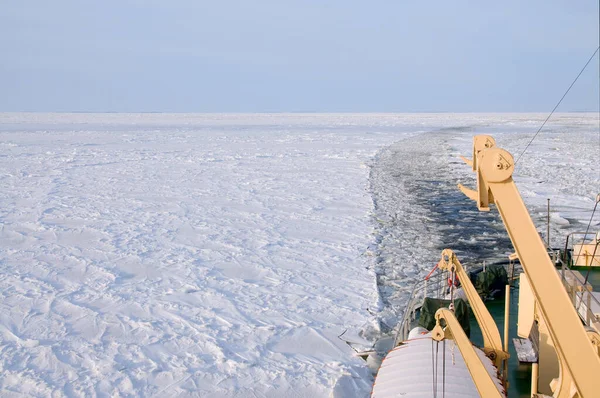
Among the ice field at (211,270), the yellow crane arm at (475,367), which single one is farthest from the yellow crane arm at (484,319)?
the yellow crane arm at (475,367)

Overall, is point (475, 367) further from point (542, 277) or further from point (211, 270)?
point (211, 270)

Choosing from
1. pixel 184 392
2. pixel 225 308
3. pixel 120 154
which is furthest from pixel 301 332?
pixel 120 154

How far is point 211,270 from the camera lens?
9.08 meters

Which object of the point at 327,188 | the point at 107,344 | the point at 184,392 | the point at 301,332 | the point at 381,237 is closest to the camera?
the point at 184,392

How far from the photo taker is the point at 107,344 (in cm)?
640

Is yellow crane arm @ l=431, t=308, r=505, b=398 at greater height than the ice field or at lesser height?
greater

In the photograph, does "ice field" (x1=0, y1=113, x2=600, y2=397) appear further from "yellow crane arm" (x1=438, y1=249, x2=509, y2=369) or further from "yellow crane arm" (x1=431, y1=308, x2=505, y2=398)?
"yellow crane arm" (x1=431, y1=308, x2=505, y2=398)

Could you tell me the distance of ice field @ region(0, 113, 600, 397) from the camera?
19.2ft

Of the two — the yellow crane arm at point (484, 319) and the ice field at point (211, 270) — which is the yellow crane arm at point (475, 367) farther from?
the ice field at point (211, 270)

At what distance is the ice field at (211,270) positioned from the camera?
587cm

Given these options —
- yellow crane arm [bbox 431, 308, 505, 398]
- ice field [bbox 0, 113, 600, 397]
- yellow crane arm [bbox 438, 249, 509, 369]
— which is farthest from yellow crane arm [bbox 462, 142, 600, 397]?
ice field [bbox 0, 113, 600, 397]

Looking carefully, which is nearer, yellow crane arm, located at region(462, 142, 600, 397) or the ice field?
yellow crane arm, located at region(462, 142, 600, 397)

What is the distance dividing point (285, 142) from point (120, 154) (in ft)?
37.6

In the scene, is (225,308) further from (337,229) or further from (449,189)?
(449,189)
